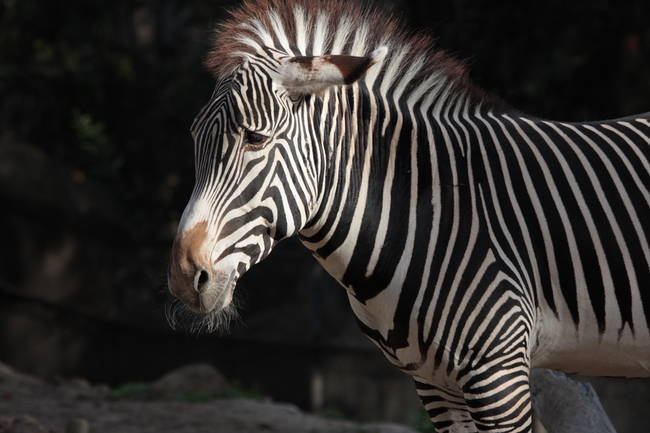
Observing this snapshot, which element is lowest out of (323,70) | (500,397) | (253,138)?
(500,397)

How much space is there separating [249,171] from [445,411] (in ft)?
4.47

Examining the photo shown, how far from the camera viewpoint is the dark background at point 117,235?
34.7ft

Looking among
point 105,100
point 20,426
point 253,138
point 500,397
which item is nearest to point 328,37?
point 253,138

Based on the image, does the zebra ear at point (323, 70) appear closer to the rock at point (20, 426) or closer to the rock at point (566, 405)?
the rock at point (566, 405)

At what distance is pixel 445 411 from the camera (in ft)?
12.6

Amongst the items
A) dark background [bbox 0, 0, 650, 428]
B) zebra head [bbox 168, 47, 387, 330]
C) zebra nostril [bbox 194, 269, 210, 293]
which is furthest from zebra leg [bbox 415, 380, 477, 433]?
dark background [bbox 0, 0, 650, 428]

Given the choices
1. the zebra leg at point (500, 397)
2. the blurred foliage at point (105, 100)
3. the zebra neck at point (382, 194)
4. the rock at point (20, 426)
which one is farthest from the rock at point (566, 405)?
the blurred foliage at point (105, 100)

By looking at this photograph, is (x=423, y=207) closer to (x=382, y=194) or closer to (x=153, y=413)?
(x=382, y=194)

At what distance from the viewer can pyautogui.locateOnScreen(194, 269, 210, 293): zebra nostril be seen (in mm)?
3152

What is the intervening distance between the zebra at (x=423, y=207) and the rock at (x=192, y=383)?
5.32 m

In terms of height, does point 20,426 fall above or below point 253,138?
below

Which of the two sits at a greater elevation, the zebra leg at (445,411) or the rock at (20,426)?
the zebra leg at (445,411)

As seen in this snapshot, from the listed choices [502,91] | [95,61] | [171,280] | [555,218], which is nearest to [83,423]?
[171,280]

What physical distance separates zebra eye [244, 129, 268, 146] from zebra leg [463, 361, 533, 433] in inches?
44.9
